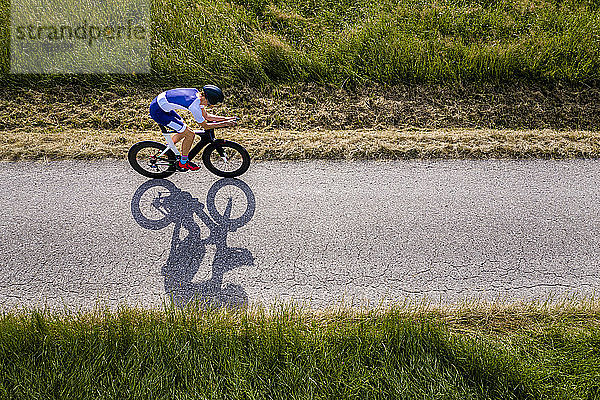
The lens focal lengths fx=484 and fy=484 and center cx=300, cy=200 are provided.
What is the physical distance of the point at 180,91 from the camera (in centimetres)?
523

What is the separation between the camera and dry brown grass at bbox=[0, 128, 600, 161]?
6520 millimetres

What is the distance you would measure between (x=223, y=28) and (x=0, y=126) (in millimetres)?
4179

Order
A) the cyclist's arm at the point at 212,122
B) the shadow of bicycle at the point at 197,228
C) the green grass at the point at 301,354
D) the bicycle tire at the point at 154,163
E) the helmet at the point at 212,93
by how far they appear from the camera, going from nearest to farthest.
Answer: the green grass at the point at 301,354 < the shadow of bicycle at the point at 197,228 < the helmet at the point at 212,93 < the cyclist's arm at the point at 212,122 < the bicycle tire at the point at 154,163

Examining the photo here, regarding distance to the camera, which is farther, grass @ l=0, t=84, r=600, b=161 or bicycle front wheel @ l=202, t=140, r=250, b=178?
grass @ l=0, t=84, r=600, b=161

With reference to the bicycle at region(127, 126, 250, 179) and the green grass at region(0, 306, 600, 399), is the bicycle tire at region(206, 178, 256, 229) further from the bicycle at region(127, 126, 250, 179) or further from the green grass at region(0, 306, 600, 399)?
the green grass at region(0, 306, 600, 399)

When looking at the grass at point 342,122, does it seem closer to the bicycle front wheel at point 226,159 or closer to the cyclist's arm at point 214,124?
the bicycle front wheel at point 226,159

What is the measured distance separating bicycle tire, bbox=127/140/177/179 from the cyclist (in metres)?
0.27

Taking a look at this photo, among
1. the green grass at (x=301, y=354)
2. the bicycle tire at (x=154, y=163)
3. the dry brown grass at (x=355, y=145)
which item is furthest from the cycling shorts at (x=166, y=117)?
the green grass at (x=301, y=354)

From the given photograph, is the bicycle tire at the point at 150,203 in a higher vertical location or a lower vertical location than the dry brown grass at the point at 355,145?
lower

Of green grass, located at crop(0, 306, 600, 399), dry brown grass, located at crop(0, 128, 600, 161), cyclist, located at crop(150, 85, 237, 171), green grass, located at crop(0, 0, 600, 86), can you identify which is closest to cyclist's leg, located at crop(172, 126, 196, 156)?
cyclist, located at crop(150, 85, 237, 171)

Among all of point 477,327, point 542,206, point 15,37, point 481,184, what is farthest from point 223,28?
point 477,327

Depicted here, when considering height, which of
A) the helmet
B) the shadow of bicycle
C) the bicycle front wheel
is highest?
the helmet

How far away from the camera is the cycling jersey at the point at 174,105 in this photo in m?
5.20

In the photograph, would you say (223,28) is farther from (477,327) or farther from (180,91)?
(477,327)
